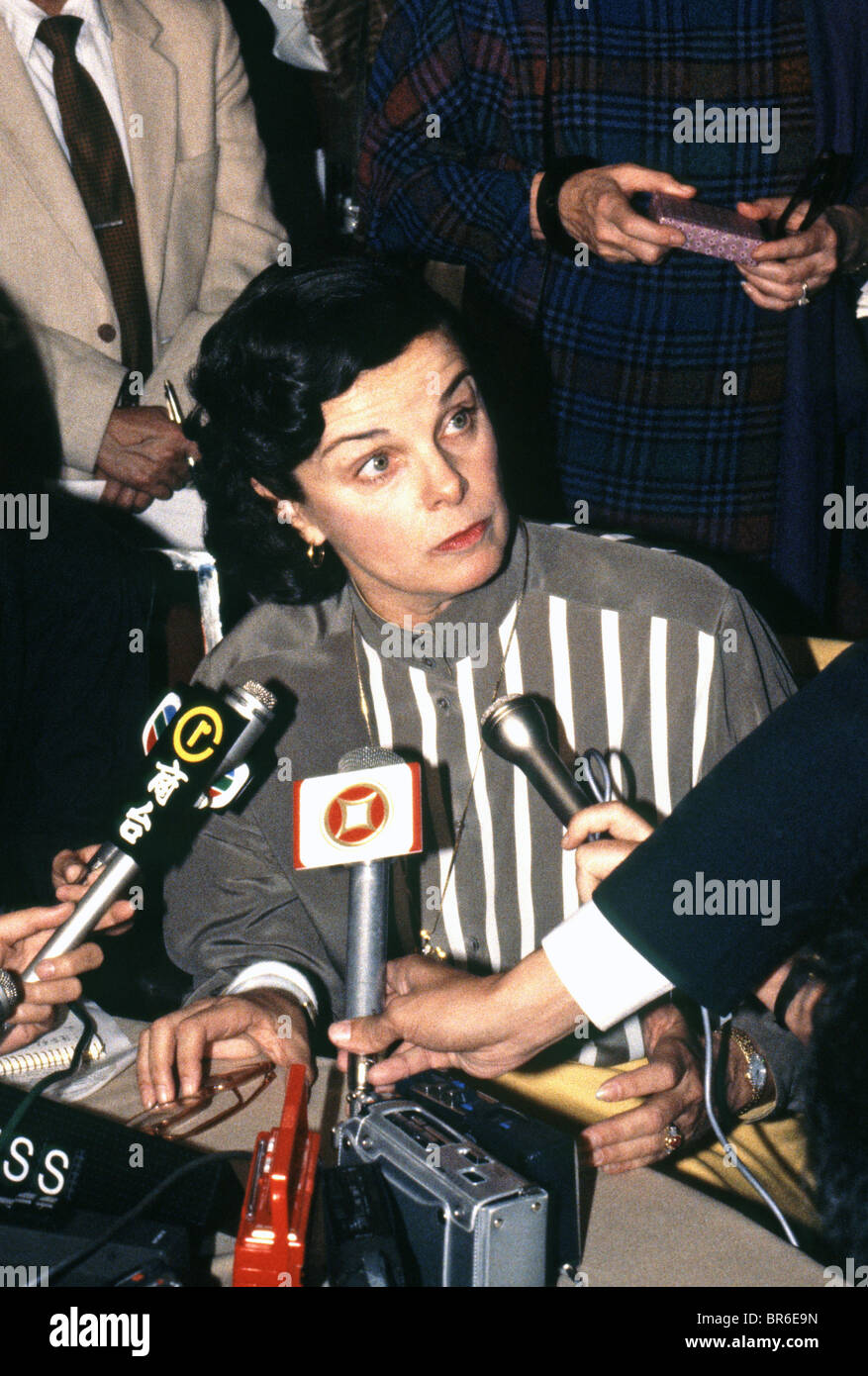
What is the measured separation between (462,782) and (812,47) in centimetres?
139

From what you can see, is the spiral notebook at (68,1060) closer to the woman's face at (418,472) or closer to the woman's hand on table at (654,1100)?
the woman's hand on table at (654,1100)

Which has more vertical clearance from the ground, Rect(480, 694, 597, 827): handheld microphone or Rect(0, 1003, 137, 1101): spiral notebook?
Rect(480, 694, 597, 827): handheld microphone

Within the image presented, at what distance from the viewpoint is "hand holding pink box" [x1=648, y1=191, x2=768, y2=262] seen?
6.59 ft

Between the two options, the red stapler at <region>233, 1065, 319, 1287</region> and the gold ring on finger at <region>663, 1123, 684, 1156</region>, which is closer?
the red stapler at <region>233, 1065, 319, 1287</region>

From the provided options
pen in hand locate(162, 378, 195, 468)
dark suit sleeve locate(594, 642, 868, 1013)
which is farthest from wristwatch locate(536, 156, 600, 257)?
dark suit sleeve locate(594, 642, 868, 1013)

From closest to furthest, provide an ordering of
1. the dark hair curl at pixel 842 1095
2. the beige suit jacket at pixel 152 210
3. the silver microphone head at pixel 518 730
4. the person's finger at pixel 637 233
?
the dark hair curl at pixel 842 1095 → the silver microphone head at pixel 518 730 → the person's finger at pixel 637 233 → the beige suit jacket at pixel 152 210

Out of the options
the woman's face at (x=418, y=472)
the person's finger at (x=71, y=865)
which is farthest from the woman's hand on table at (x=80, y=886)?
the woman's face at (x=418, y=472)

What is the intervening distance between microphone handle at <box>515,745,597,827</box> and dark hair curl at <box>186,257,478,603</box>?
65cm

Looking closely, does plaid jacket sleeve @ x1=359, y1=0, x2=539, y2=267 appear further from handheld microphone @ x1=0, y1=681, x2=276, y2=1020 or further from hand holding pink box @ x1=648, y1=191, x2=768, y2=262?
handheld microphone @ x1=0, y1=681, x2=276, y2=1020

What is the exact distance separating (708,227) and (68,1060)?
5.02 feet

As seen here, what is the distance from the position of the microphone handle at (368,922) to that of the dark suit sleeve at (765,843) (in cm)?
25

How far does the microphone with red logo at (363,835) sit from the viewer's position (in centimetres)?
122

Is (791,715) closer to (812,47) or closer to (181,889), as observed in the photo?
(181,889)
